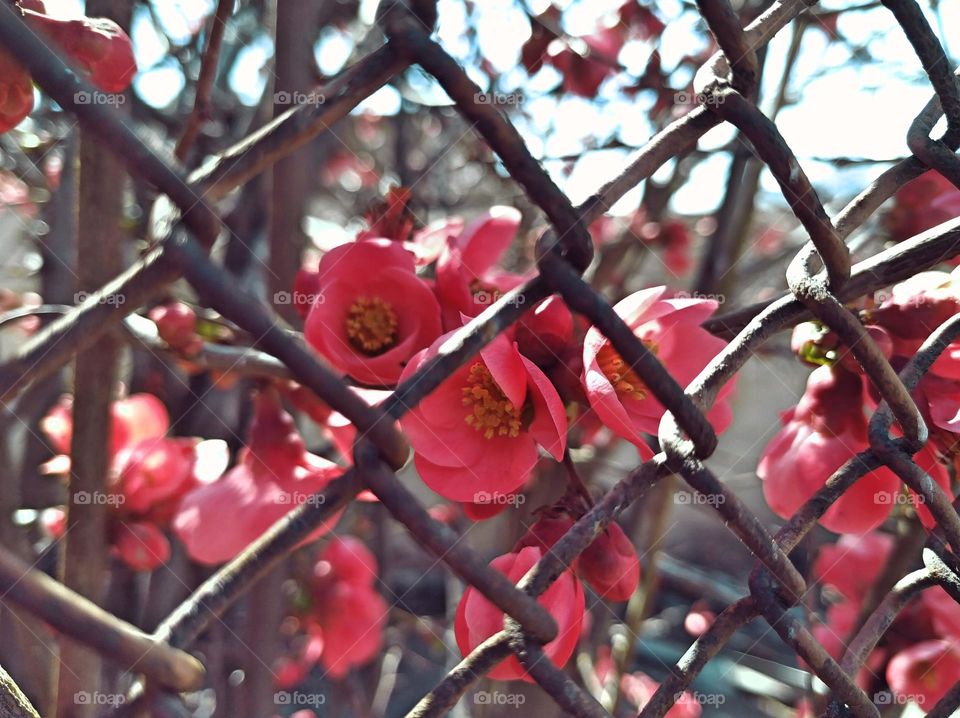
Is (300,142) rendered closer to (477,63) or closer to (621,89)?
(621,89)

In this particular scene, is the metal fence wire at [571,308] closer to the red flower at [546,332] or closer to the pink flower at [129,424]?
the red flower at [546,332]

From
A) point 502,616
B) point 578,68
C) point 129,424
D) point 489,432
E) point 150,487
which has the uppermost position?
point 578,68

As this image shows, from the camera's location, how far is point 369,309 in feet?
1.76

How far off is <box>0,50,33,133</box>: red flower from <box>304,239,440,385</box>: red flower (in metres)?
0.19

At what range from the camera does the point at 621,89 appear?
1.52 m

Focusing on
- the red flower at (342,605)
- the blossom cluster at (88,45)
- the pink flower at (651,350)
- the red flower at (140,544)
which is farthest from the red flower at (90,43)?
the red flower at (342,605)

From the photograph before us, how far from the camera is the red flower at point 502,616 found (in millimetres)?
392

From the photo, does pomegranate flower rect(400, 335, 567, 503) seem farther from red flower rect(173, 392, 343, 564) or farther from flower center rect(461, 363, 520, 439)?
red flower rect(173, 392, 343, 564)

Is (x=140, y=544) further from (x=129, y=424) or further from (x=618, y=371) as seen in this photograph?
(x=618, y=371)

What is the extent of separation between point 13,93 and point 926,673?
1.06 m

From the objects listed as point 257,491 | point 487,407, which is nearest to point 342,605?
point 257,491

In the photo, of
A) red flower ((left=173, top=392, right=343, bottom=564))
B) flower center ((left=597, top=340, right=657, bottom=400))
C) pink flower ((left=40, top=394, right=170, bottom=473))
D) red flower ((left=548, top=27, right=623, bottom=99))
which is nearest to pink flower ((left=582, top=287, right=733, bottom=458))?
flower center ((left=597, top=340, right=657, bottom=400))

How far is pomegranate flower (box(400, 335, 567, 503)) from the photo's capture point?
0.41 meters

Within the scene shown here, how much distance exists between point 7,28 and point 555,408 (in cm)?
28
